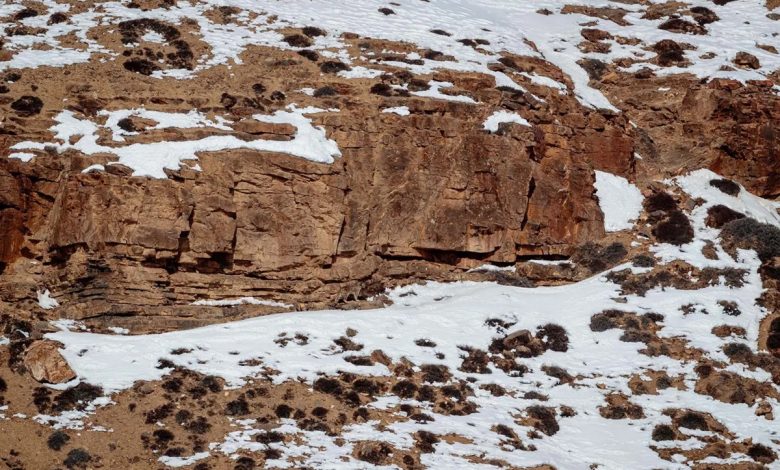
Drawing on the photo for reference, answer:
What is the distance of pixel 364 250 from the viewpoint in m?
36.0

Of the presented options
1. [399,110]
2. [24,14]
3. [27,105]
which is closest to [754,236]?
[399,110]

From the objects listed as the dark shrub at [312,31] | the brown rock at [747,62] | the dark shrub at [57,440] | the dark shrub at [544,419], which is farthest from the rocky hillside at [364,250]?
the brown rock at [747,62]

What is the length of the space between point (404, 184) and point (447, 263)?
3.54m

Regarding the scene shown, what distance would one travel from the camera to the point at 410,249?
36.7 meters

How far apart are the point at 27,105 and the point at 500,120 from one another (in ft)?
60.3

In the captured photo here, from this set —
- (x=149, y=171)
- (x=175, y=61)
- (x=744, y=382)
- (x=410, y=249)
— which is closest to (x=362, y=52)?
(x=175, y=61)

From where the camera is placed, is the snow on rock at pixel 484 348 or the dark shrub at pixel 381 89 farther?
the dark shrub at pixel 381 89

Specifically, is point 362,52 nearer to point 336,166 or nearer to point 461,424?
point 336,166

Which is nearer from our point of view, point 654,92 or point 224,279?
point 224,279

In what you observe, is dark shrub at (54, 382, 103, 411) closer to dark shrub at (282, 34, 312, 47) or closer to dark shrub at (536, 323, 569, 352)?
dark shrub at (536, 323, 569, 352)

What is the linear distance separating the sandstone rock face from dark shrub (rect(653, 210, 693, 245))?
23.5 metres

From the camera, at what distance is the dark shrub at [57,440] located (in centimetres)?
2512

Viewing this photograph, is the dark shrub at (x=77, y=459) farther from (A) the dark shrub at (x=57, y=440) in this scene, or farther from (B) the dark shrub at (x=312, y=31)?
(B) the dark shrub at (x=312, y=31)

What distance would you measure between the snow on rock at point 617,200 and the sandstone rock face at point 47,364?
22.4 metres
